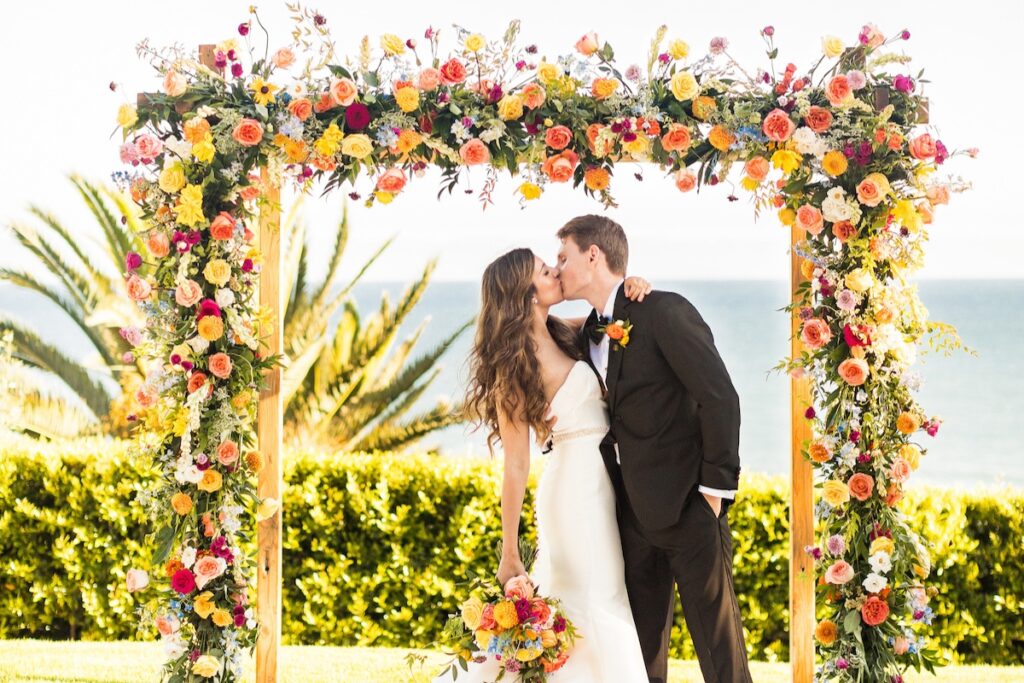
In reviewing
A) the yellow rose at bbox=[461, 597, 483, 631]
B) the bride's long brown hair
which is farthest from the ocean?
the yellow rose at bbox=[461, 597, 483, 631]

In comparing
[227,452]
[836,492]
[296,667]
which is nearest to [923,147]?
[836,492]

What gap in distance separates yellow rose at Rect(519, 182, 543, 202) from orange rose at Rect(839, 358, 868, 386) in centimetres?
147

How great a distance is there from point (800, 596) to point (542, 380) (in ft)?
5.40

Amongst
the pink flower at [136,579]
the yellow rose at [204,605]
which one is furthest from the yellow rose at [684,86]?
the pink flower at [136,579]

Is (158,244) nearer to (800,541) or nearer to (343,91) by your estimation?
(343,91)

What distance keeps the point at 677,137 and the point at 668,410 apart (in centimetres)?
116

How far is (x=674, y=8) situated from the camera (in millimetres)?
19281

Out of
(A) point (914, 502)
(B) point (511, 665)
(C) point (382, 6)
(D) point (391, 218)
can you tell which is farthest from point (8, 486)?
(D) point (391, 218)

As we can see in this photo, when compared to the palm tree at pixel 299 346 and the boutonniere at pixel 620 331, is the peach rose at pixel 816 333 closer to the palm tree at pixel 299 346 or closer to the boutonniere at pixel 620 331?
the boutonniere at pixel 620 331

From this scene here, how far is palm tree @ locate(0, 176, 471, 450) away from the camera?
29.0 ft

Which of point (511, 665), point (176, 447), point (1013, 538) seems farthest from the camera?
point (1013, 538)

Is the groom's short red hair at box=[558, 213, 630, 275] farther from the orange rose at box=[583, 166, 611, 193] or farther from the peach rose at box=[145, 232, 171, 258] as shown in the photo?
the peach rose at box=[145, 232, 171, 258]

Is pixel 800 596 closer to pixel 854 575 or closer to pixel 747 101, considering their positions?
pixel 854 575

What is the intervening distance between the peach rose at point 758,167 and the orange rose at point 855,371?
857 mm
